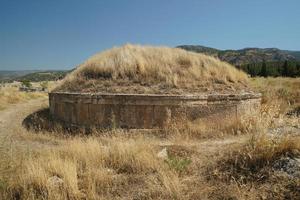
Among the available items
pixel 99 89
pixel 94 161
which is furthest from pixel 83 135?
pixel 94 161

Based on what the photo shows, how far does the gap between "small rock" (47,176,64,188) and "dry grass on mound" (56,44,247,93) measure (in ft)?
17.5

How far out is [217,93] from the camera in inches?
377

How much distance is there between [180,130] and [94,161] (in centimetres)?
404

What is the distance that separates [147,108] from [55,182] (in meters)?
5.05

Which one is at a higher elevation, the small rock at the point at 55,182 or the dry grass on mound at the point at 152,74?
the dry grass on mound at the point at 152,74

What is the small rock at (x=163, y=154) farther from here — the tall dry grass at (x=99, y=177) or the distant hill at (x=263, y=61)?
the distant hill at (x=263, y=61)

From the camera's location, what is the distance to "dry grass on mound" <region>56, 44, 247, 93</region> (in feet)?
31.8

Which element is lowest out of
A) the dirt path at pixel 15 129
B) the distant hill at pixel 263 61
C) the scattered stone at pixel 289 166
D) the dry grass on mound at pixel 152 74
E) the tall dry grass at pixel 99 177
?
the dirt path at pixel 15 129

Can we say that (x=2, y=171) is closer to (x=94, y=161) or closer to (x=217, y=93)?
(x=94, y=161)

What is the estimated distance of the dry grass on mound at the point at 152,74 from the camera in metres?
9.70

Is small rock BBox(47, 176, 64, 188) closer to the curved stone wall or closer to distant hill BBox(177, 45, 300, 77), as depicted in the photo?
the curved stone wall

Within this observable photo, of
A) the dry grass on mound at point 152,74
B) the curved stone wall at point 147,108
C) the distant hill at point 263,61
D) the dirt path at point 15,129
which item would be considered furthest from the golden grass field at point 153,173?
the distant hill at point 263,61

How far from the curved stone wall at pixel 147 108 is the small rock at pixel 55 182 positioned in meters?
4.42

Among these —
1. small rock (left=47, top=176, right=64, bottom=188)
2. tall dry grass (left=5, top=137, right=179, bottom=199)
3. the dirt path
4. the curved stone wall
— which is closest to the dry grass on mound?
Result: the curved stone wall
